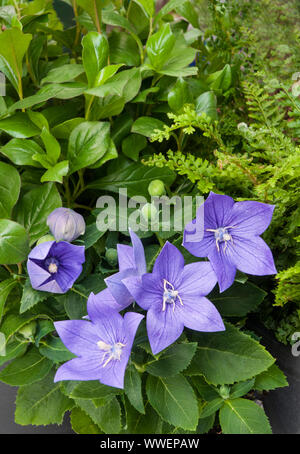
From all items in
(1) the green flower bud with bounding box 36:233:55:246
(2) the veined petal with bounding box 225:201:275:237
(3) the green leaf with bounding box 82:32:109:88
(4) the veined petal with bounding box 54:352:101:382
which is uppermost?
(3) the green leaf with bounding box 82:32:109:88

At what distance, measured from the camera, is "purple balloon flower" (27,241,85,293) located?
1.38 ft

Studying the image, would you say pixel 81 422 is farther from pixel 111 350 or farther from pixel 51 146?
pixel 51 146

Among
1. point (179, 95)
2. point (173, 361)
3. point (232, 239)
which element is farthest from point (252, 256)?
point (179, 95)

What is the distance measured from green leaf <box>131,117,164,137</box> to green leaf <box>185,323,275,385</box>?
25 cm

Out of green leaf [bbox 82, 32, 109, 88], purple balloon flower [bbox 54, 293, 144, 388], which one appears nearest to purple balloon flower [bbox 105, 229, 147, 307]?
purple balloon flower [bbox 54, 293, 144, 388]

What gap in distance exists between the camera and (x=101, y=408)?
486 mm

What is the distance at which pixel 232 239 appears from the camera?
437mm

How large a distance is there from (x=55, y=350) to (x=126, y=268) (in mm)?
149

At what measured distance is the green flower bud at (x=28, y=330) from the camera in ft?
Answer: 1.57

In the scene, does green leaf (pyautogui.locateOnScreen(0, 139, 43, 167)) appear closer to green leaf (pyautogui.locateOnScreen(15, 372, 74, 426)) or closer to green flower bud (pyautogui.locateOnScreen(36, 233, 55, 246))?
green flower bud (pyautogui.locateOnScreen(36, 233, 55, 246))

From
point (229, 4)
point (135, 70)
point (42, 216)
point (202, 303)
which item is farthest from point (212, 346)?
point (229, 4)

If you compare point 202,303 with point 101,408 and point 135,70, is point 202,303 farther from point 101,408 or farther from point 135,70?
point 135,70

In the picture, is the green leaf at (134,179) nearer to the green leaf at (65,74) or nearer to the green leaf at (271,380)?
the green leaf at (65,74)

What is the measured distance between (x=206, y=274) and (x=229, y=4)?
458 millimetres
